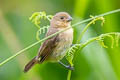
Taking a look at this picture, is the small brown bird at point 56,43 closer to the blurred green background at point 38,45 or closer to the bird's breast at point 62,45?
the bird's breast at point 62,45

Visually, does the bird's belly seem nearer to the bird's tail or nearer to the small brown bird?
Answer: the small brown bird

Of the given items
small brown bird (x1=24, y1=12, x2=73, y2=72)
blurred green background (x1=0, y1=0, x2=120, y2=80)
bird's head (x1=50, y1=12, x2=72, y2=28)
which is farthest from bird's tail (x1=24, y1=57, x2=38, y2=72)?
bird's head (x1=50, y1=12, x2=72, y2=28)

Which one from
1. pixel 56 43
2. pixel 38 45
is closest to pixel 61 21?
pixel 56 43

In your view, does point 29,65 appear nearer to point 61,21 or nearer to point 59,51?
point 59,51

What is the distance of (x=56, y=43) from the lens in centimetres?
375

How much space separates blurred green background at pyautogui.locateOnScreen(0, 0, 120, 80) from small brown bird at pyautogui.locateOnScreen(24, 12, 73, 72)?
108 millimetres

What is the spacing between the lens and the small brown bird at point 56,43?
140 inches

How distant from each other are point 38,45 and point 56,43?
0.66m

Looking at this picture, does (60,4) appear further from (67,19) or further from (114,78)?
(114,78)

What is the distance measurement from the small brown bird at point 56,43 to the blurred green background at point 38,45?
4.2 inches

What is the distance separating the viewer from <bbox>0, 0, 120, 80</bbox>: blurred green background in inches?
123

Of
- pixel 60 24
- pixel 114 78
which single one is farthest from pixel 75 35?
pixel 114 78

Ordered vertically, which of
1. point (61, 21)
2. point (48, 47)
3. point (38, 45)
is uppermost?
point (61, 21)

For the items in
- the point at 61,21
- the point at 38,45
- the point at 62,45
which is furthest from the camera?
the point at 38,45
